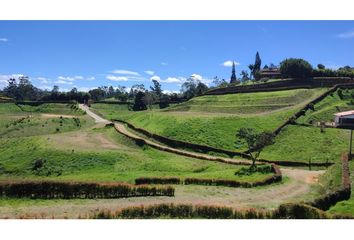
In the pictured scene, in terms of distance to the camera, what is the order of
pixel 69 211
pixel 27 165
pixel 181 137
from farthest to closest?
pixel 181 137 → pixel 27 165 → pixel 69 211

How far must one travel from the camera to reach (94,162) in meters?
45.9

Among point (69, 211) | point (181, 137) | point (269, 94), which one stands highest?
point (269, 94)

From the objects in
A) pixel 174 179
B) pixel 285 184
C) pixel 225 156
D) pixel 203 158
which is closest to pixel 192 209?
pixel 174 179

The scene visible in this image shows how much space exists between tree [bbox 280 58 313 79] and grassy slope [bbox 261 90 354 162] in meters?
30.6

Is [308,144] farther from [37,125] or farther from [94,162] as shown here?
[37,125]

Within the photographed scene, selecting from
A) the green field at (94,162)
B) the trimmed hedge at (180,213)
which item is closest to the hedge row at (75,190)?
the trimmed hedge at (180,213)

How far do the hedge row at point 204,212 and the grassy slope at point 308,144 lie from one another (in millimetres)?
26280

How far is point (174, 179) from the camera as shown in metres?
33.6

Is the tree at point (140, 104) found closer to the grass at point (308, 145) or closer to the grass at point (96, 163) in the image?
the grass at point (96, 163)

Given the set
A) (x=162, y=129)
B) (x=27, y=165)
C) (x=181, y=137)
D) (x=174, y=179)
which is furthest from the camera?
(x=162, y=129)

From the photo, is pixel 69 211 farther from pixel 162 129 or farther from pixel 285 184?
pixel 162 129

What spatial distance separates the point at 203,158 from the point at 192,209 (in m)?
24.5

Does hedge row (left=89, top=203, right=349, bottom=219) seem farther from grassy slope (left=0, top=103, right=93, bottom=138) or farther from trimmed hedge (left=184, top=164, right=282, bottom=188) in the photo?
grassy slope (left=0, top=103, right=93, bottom=138)

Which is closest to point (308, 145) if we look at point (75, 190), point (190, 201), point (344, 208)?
point (344, 208)
